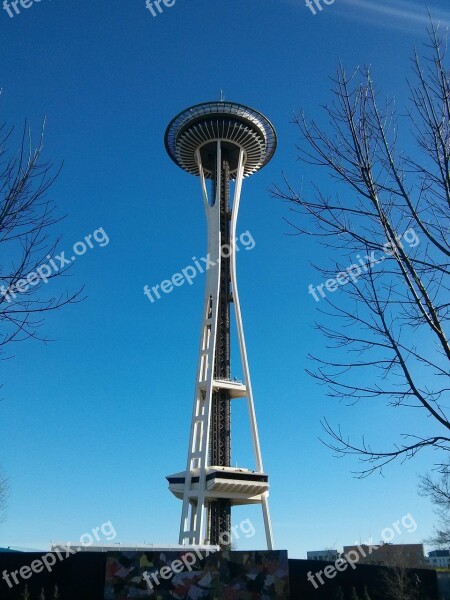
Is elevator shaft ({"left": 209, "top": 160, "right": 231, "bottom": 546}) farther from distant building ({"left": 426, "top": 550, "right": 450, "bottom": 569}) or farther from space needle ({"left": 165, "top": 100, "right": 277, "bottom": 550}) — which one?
distant building ({"left": 426, "top": 550, "right": 450, "bottom": 569})

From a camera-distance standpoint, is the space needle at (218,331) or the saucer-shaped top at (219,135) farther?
the saucer-shaped top at (219,135)

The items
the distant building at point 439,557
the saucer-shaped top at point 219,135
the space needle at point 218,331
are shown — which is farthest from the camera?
the distant building at point 439,557

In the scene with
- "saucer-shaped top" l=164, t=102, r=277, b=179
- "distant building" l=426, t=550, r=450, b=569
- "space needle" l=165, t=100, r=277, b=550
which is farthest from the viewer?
"distant building" l=426, t=550, r=450, b=569

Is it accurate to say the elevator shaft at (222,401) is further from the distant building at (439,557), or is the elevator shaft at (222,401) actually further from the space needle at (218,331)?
the distant building at (439,557)

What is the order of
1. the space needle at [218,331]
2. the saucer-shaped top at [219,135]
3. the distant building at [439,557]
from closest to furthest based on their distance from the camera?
the space needle at [218,331] < the saucer-shaped top at [219,135] < the distant building at [439,557]

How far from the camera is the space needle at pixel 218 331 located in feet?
118

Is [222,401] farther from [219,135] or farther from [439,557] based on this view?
[439,557]

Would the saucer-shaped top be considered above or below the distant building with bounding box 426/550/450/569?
above

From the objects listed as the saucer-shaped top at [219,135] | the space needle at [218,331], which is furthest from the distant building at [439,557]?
the saucer-shaped top at [219,135]

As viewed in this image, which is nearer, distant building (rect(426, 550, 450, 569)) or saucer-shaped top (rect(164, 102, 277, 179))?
saucer-shaped top (rect(164, 102, 277, 179))

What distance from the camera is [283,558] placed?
1512cm

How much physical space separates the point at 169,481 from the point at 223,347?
34.5 ft

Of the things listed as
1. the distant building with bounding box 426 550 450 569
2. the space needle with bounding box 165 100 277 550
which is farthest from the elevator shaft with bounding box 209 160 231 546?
the distant building with bounding box 426 550 450 569

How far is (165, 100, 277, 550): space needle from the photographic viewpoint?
36.0 m
